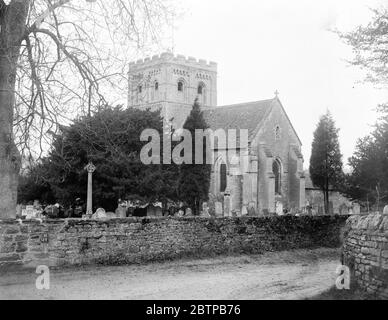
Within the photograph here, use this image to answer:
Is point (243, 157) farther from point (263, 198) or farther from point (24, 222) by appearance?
point (24, 222)

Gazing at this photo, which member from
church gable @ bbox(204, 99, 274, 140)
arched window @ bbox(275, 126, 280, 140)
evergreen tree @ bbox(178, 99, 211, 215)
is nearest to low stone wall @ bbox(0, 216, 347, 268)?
evergreen tree @ bbox(178, 99, 211, 215)

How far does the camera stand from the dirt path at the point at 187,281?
31.8 feet

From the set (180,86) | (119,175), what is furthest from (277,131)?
(119,175)

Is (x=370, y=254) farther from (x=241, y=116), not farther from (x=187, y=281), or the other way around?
(x=241, y=116)

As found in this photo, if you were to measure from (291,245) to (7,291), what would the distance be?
10.9 meters

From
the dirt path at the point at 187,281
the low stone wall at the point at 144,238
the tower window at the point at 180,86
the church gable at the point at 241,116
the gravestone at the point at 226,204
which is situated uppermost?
the tower window at the point at 180,86

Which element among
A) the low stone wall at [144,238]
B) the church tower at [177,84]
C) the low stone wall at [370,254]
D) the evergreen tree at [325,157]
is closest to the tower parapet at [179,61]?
the church tower at [177,84]

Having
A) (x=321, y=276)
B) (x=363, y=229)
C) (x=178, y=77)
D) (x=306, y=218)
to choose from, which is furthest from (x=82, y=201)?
(x=178, y=77)

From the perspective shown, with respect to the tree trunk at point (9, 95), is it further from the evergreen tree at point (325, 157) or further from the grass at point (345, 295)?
the evergreen tree at point (325, 157)

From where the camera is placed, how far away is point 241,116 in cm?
4619

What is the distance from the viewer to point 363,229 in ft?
30.4

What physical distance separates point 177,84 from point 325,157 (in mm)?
20620

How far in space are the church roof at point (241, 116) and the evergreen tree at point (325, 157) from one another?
219 inches

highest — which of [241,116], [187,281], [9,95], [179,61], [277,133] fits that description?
[179,61]
